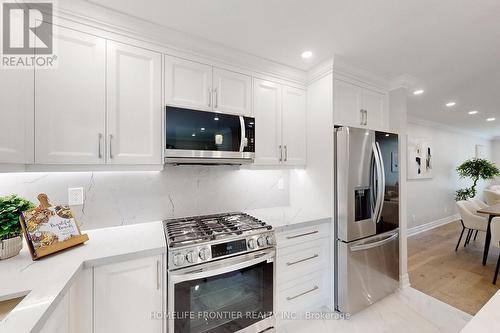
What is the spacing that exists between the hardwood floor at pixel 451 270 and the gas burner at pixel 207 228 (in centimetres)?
232

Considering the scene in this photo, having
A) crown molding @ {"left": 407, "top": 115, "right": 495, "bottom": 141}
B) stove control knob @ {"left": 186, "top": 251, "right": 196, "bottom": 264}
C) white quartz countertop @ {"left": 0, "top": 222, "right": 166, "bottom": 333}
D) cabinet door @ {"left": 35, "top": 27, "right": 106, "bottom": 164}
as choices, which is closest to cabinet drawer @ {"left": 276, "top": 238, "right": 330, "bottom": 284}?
stove control knob @ {"left": 186, "top": 251, "right": 196, "bottom": 264}

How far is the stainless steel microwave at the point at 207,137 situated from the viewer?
167 centimetres

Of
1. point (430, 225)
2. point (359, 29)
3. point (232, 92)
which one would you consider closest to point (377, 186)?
point (359, 29)

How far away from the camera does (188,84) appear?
180 cm

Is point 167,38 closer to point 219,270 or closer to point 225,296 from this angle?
point 219,270

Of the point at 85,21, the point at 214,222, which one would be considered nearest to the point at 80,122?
the point at 85,21

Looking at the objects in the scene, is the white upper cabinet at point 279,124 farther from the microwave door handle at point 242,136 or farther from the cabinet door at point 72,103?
the cabinet door at point 72,103

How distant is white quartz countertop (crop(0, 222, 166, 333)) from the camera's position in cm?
74

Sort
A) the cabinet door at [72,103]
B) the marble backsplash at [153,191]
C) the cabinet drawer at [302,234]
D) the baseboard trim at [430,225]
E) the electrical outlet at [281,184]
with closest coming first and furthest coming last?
the cabinet door at [72,103]
the marble backsplash at [153,191]
the cabinet drawer at [302,234]
the electrical outlet at [281,184]
the baseboard trim at [430,225]

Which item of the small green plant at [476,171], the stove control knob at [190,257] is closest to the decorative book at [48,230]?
the stove control knob at [190,257]

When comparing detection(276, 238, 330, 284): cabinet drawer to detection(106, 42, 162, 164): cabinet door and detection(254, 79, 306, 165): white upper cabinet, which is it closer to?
detection(254, 79, 306, 165): white upper cabinet

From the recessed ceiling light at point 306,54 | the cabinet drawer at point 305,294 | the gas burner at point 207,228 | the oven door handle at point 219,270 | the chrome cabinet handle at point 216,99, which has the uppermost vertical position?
the recessed ceiling light at point 306,54

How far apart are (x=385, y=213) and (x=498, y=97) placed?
9.51 ft

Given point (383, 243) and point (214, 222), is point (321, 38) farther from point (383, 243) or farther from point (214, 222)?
point (383, 243)
